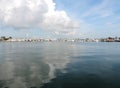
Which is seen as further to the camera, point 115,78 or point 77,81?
point 115,78

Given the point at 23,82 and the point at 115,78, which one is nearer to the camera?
the point at 23,82

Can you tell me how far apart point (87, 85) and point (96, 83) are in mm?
1697

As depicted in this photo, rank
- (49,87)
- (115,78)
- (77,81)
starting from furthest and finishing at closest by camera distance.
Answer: (115,78) < (77,81) < (49,87)

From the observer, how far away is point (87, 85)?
26375 mm

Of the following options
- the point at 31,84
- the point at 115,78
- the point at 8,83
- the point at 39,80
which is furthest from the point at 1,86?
the point at 115,78

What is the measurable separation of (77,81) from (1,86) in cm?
1062

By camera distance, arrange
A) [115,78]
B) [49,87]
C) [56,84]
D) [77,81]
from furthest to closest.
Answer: [115,78], [77,81], [56,84], [49,87]

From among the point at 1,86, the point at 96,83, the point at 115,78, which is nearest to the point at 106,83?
the point at 96,83

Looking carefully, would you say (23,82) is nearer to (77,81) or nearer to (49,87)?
(49,87)

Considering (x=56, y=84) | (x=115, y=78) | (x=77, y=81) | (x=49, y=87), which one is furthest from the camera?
(x=115, y=78)

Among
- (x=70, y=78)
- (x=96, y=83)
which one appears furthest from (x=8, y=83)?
(x=96, y=83)

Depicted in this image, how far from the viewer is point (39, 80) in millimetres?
29141

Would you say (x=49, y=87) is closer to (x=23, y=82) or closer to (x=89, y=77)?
(x=23, y=82)

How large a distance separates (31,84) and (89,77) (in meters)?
9.64
